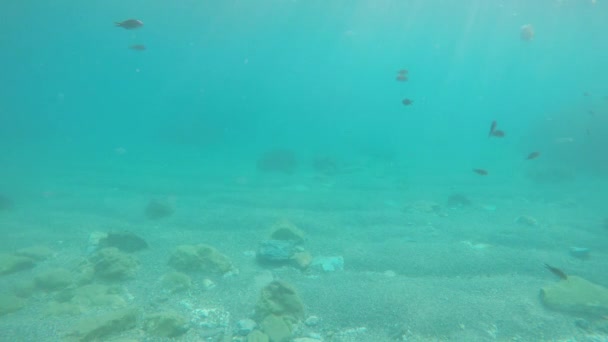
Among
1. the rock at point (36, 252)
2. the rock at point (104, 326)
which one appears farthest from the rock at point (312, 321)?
the rock at point (36, 252)

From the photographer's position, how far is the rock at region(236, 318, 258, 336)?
582 cm

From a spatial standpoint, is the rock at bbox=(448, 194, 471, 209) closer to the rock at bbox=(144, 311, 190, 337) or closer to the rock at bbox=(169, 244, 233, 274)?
the rock at bbox=(169, 244, 233, 274)

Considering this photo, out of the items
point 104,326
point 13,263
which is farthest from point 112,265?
point 13,263

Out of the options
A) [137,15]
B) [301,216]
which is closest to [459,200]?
[301,216]

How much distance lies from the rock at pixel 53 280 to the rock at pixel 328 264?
589 cm

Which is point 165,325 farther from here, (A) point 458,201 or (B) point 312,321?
(A) point 458,201

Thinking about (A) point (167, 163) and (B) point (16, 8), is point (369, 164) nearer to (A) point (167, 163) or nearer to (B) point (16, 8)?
(A) point (167, 163)

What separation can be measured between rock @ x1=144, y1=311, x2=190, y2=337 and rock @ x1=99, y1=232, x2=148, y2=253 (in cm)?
416

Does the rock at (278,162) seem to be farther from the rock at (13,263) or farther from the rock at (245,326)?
the rock at (245,326)

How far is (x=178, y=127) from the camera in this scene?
1654 inches

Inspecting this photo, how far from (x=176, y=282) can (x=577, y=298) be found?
8479 millimetres

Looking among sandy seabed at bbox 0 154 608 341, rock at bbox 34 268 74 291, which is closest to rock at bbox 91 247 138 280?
sandy seabed at bbox 0 154 608 341

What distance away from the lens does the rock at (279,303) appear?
610cm

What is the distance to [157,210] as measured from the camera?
1297cm
